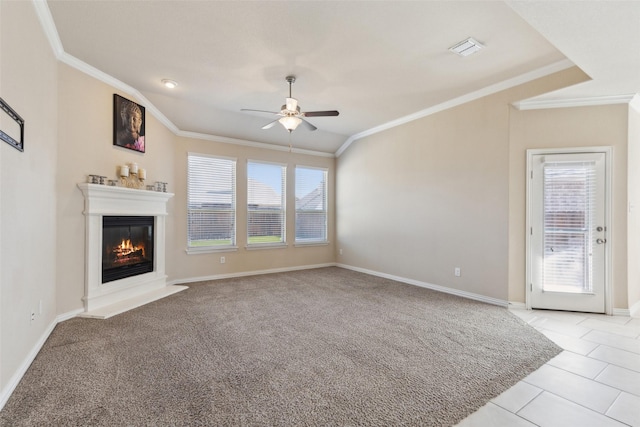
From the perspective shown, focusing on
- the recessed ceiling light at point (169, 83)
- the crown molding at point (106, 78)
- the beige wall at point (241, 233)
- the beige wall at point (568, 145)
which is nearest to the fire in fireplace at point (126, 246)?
the beige wall at point (241, 233)

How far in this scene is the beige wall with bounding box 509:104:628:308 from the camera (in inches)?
148

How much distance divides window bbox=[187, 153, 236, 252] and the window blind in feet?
17.0

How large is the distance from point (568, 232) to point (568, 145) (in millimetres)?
1132

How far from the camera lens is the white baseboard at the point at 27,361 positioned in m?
1.99

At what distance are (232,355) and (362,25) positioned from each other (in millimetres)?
3269

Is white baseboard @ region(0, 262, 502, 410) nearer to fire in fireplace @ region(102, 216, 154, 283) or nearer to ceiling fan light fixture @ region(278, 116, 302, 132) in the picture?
fire in fireplace @ region(102, 216, 154, 283)

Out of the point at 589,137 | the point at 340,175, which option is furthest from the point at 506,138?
the point at 340,175

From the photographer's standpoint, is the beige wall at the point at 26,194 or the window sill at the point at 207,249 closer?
the beige wall at the point at 26,194

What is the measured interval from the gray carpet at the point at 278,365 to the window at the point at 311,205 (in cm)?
297

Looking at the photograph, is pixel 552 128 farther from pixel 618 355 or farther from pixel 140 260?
pixel 140 260

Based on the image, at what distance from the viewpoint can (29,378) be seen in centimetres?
225

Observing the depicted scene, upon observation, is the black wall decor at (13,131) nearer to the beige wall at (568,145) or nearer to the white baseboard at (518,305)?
the beige wall at (568,145)

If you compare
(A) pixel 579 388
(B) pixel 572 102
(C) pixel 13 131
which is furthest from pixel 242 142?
(A) pixel 579 388

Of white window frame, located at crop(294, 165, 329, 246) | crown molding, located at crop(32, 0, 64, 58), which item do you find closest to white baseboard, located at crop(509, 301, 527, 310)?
white window frame, located at crop(294, 165, 329, 246)
